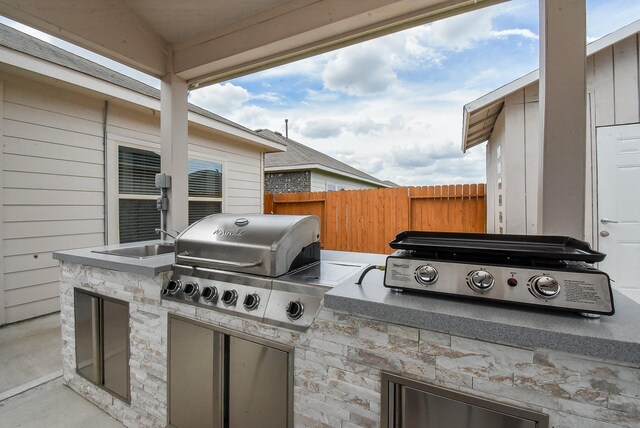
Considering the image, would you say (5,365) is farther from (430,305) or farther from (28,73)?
(430,305)

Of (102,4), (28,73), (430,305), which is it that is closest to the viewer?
(430,305)

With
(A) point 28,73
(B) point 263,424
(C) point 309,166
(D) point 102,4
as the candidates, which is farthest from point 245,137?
(B) point 263,424

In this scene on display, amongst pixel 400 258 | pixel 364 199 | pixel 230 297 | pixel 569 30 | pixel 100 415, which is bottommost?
pixel 100 415

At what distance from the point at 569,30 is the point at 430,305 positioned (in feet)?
4.76

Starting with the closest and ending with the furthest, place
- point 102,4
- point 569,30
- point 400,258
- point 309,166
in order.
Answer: point 400,258 < point 569,30 < point 102,4 < point 309,166

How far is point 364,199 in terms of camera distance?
618cm

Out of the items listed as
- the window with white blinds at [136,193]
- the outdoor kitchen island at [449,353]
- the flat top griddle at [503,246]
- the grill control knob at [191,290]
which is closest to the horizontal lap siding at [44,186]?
the window with white blinds at [136,193]

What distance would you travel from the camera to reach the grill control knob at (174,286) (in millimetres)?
1750

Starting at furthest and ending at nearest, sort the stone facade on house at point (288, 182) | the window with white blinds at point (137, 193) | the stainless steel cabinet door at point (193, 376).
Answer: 1. the stone facade on house at point (288, 182)
2. the window with white blinds at point (137, 193)
3. the stainless steel cabinet door at point (193, 376)

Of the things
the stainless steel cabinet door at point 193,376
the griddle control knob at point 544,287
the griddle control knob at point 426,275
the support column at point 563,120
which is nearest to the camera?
the griddle control knob at point 544,287

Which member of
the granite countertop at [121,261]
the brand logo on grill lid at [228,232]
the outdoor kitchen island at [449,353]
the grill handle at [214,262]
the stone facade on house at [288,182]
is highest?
the stone facade on house at [288,182]

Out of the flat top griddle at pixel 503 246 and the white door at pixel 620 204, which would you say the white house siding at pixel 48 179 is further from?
the white door at pixel 620 204

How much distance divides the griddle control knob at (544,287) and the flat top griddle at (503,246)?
0.07m

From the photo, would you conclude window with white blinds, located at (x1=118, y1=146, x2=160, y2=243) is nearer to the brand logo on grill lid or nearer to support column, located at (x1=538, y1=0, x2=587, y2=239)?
the brand logo on grill lid
